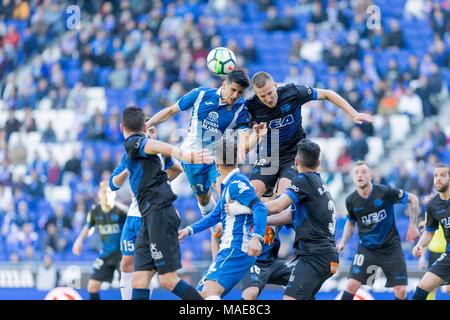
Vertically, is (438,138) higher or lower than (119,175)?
higher

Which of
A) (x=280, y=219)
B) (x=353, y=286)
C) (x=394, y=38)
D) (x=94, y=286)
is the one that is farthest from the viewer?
(x=394, y=38)

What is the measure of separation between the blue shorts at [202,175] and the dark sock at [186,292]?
2185 mm

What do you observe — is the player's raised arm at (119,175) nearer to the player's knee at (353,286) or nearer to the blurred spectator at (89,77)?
the player's knee at (353,286)

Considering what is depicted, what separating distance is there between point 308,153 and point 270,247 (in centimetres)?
189

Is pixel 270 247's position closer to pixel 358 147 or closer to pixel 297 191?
pixel 297 191

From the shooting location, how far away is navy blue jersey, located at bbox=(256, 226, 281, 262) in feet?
40.1

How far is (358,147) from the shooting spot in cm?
2092

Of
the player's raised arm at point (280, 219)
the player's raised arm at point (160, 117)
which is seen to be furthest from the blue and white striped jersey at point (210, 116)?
the player's raised arm at point (280, 219)

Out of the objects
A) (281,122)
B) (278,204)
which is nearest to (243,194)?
(278,204)

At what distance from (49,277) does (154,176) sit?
30.3 ft

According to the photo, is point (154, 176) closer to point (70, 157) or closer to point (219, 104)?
point (219, 104)

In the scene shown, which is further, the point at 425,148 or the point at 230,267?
the point at 425,148

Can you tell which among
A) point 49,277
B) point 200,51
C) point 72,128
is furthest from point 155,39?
point 49,277
